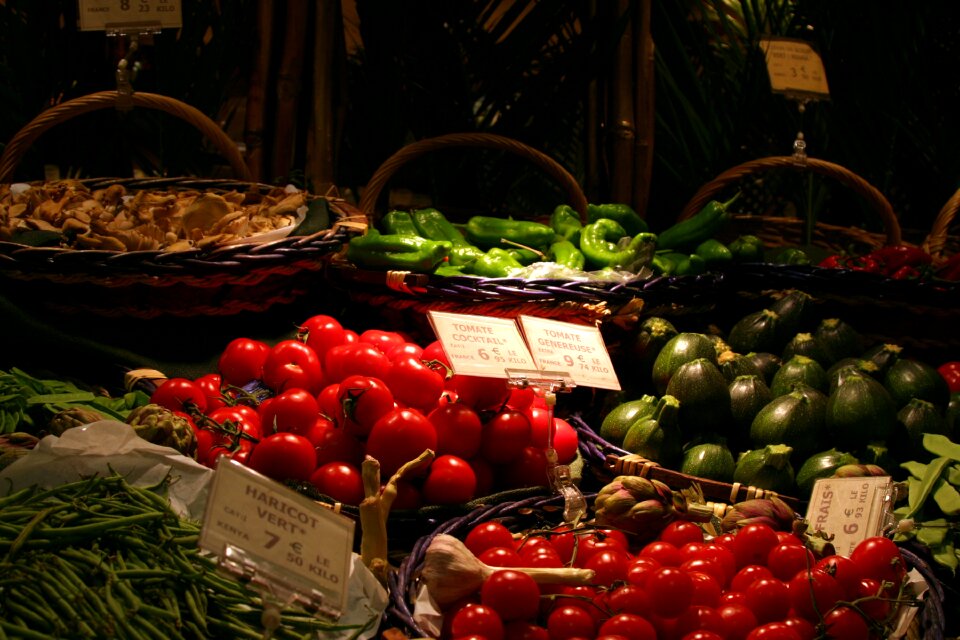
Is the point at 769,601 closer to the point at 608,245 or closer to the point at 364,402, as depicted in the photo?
the point at 364,402

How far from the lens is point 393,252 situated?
2.37 meters

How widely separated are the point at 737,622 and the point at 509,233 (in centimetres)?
171

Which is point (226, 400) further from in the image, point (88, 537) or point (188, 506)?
point (88, 537)

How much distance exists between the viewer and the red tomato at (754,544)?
1.41 meters

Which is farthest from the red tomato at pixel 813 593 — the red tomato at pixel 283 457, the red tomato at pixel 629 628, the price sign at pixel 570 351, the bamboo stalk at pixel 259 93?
the bamboo stalk at pixel 259 93

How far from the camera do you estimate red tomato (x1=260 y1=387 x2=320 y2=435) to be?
5.49ft

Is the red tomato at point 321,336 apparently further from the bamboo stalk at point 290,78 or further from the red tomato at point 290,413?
the bamboo stalk at point 290,78

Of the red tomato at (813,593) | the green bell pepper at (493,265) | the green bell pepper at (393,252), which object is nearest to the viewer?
the red tomato at (813,593)

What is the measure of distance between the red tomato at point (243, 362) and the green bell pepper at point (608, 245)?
3.56 feet

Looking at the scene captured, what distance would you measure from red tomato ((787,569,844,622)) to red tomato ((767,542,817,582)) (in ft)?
0.17

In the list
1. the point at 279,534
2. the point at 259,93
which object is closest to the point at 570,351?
the point at 279,534

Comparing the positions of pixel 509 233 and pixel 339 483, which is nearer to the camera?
pixel 339 483

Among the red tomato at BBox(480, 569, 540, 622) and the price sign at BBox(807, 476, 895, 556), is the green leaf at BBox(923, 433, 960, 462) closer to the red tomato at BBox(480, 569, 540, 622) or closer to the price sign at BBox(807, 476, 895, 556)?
the price sign at BBox(807, 476, 895, 556)

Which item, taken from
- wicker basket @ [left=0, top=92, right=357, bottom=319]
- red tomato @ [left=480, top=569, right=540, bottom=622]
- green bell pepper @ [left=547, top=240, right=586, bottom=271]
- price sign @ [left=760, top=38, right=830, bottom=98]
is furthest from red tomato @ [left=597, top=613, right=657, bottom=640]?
price sign @ [left=760, top=38, right=830, bottom=98]
